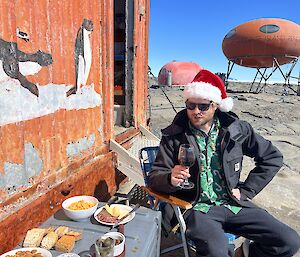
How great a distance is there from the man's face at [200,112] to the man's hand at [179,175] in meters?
0.58

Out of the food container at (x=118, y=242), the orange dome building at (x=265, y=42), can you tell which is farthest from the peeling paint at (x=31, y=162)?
the orange dome building at (x=265, y=42)

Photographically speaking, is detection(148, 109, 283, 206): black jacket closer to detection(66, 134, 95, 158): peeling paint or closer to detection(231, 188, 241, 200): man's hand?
detection(231, 188, 241, 200): man's hand

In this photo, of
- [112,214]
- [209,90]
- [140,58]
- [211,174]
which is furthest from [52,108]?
[140,58]

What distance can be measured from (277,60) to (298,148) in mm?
12271

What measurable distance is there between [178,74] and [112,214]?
21.9m

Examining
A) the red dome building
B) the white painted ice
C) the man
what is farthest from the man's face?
the red dome building

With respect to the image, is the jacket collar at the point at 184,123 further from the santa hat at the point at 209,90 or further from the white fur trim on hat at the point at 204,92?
the white fur trim on hat at the point at 204,92

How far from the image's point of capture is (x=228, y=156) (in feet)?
8.61

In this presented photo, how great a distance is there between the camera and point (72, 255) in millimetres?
1708

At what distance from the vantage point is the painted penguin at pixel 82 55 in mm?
3023

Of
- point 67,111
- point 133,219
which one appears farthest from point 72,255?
point 67,111

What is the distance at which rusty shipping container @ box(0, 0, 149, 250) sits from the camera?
81.2 inches

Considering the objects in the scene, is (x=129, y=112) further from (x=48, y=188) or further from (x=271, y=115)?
(x=271, y=115)

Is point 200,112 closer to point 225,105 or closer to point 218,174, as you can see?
point 225,105
